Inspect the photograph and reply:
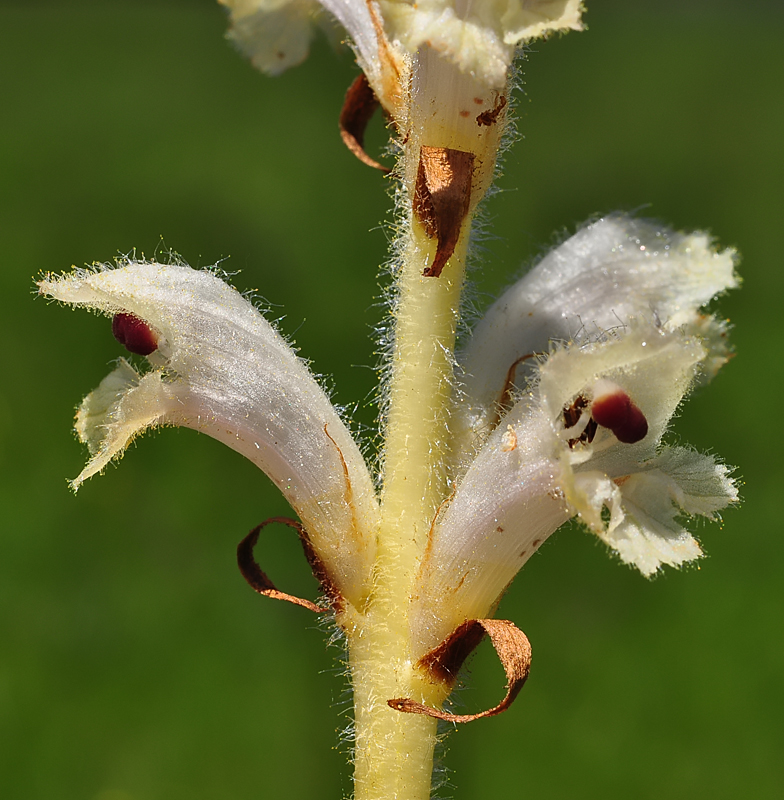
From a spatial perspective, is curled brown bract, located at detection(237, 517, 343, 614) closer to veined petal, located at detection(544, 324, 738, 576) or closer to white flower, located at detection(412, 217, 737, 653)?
white flower, located at detection(412, 217, 737, 653)

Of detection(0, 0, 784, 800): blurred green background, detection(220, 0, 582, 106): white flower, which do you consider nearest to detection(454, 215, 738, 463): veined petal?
detection(220, 0, 582, 106): white flower

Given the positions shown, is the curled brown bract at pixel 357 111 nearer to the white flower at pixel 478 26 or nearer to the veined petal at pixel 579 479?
the white flower at pixel 478 26

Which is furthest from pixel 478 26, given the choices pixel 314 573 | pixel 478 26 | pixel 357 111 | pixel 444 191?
pixel 314 573

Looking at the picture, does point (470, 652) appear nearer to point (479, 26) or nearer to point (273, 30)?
point (479, 26)

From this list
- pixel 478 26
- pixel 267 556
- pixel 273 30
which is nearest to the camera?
pixel 478 26

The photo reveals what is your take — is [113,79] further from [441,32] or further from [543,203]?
[441,32]

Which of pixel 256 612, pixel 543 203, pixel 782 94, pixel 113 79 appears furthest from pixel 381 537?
pixel 782 94

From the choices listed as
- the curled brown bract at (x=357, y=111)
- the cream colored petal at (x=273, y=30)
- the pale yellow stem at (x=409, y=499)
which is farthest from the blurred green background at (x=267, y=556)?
the pale yellow stem at (x=409, y=499)
